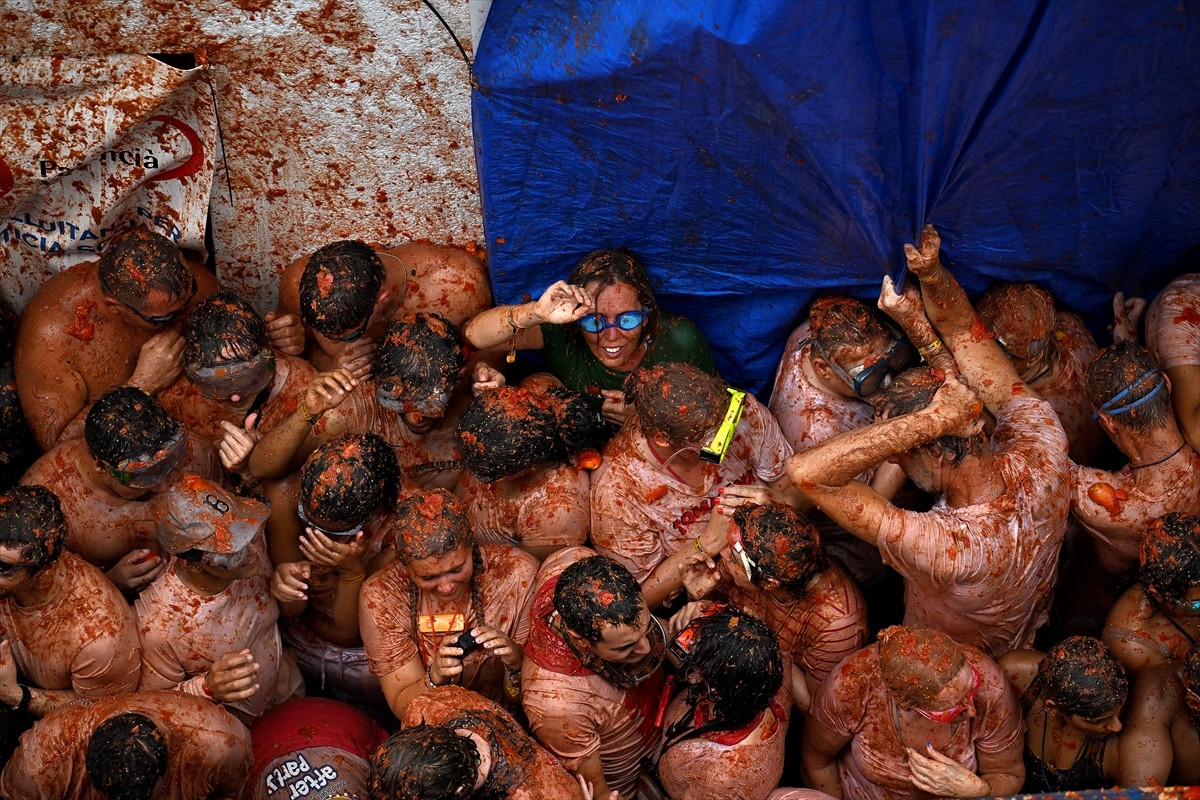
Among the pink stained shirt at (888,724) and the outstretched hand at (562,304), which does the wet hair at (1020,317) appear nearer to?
the pink stained shirt at (888,724)

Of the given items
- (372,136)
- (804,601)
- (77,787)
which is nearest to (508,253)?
(372,136)

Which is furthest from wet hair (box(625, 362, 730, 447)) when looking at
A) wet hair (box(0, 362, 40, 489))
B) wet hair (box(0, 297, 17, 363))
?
wet hair (box(0, 297, 17, 363))

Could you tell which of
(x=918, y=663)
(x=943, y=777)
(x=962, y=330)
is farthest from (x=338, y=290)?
(x=943, y=777)

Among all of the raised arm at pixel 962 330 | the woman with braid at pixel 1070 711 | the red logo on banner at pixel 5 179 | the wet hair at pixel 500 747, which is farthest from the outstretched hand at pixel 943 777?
the red logo on banner at pixel 5 179

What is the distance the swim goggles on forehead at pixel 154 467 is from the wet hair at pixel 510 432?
1255mm

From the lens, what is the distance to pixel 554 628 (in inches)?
196

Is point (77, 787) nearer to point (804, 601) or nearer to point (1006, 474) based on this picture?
point (804, 601)

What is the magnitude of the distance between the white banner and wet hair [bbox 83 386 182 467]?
1457mm

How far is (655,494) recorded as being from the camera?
18.5ft

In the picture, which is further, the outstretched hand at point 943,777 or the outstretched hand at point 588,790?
the outstretched hand at point 588,790

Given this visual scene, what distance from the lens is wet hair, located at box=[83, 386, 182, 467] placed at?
5273mm

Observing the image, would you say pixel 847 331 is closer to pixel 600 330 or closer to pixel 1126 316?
pixel 600 330

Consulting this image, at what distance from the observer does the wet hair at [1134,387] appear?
530 cm

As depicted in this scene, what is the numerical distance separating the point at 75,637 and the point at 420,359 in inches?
75.5
